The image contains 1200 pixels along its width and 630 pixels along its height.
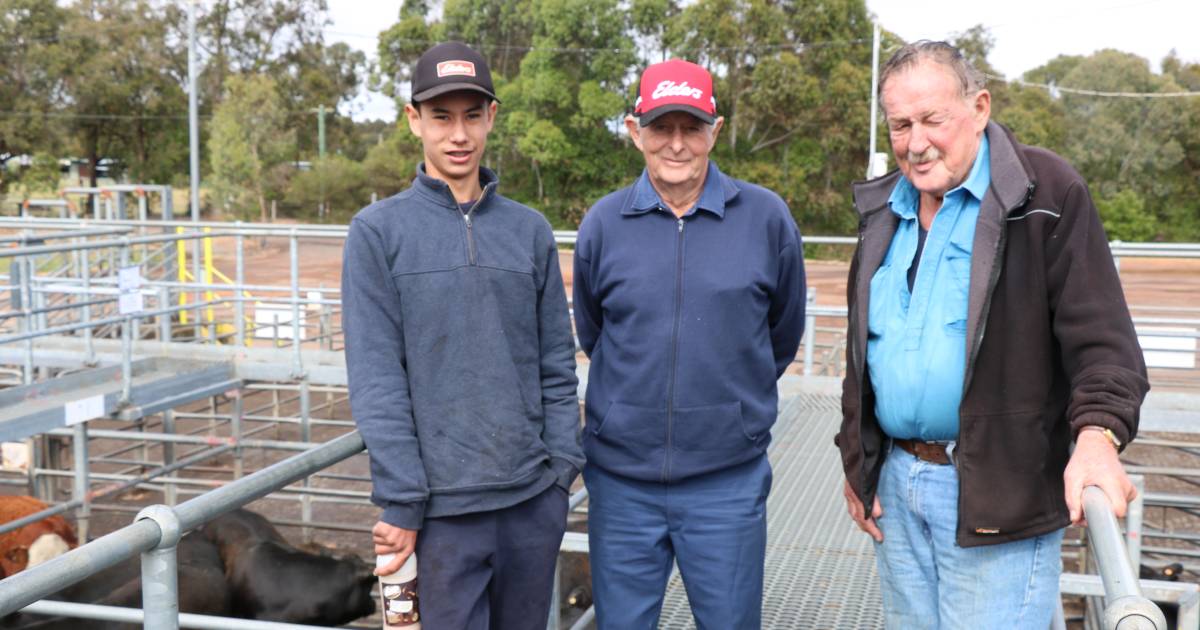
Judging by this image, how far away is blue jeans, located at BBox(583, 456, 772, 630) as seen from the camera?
267cm

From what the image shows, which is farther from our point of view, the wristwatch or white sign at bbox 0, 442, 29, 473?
white sign at bbox 0, 442, 29, 473

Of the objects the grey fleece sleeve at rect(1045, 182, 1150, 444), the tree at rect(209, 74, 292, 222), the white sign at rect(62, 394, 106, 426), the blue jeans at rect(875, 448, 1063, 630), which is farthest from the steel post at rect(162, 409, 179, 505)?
the tree at rect(209, 74, 292, 222)

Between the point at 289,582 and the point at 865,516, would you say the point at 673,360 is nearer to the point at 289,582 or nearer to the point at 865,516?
the point at 865,516

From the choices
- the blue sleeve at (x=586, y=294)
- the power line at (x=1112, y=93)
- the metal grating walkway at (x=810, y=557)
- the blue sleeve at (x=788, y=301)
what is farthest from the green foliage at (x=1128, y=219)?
the blue sleeve at (x=586, y=294)

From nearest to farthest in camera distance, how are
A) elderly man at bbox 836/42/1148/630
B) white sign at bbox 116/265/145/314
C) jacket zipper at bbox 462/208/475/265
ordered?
elderly man at bbox 836/42/1148/630 < jacket zipper at bbox 462/208/475/265 < white sign at bbox 116/265/145/314

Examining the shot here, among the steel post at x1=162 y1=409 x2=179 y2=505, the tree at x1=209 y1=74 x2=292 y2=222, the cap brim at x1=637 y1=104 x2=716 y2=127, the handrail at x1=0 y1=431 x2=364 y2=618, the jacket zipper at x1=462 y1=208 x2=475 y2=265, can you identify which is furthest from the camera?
the tree at x1=209 y1=74 x2=292 y2=222

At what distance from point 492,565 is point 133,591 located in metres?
4.21

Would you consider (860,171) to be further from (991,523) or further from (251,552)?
(991,523)

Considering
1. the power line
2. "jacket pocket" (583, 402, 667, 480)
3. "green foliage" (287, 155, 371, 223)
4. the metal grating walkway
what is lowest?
the metal grating walkway

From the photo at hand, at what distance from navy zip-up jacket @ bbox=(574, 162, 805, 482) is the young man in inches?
11.5

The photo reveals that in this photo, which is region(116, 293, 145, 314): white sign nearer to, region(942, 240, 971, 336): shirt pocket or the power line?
region(942, 240, 971, 336): shirt pocket

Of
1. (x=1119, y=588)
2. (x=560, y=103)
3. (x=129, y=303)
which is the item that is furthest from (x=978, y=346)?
(x=560, y=103)

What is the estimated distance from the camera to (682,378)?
2.65 metres

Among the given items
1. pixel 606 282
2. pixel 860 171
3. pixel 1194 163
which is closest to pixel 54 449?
pixel 606 282
